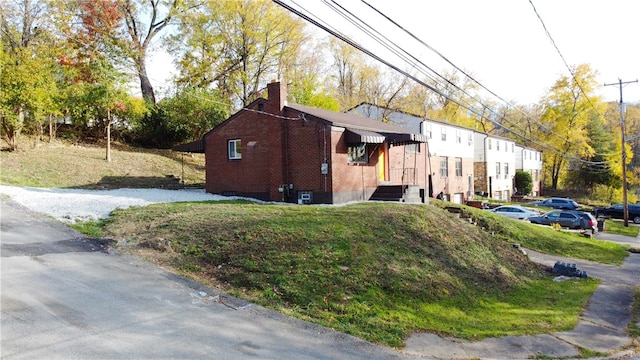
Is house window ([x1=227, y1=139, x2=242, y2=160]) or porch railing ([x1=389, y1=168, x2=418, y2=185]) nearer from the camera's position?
house window ([x1=227, y1=139, x2=242, y2=160])

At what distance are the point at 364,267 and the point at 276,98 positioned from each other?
1134cm

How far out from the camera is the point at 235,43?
106ft

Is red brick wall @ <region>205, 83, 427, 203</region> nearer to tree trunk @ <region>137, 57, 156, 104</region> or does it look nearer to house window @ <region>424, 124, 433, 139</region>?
house window @ <region>424, 124, 433, 139</region>

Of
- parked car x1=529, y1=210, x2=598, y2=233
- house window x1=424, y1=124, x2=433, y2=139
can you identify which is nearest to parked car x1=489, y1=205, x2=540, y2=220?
parked car x1=529, y1=210, x2=598, y2=233

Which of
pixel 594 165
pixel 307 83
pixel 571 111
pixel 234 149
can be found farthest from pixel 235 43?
pixel 594 165

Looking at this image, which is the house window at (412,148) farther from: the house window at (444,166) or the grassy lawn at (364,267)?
the house window at (444,166)

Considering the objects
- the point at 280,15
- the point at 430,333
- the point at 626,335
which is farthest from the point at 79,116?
the point at 626,335

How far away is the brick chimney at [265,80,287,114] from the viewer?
18.4 meters

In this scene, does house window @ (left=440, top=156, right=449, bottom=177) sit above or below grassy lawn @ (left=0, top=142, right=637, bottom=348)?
above

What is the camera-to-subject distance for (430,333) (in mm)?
7305

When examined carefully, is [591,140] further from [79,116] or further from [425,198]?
[79,116]

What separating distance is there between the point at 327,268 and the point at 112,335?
4423 millimetres

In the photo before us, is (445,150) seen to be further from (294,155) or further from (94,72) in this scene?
(94,72)

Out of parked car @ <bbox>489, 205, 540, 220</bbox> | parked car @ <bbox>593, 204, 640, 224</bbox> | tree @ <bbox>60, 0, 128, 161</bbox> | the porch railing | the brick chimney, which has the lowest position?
parked car @ <bbox>593, 204, 640, 224</bbox>
